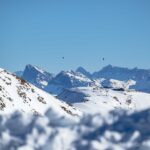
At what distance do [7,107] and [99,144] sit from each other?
64516mm

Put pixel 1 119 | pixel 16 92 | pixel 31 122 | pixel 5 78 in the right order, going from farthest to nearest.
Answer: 1. pixel 5 78
2. pixel 16 92
3. pixel 1 119
4. pixel 31 122

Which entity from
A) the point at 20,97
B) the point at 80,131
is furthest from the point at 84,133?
the point at 20,97

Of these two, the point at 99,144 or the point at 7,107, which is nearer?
the point at 99,144

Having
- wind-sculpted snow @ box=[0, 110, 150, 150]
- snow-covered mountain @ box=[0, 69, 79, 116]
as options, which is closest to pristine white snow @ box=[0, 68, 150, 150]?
wind-sculpted snow @ box=[0, 110, 150, 150]

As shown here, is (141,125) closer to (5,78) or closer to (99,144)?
(99,144)

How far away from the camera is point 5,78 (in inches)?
3450

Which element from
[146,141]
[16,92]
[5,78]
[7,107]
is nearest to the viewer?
[146,141]

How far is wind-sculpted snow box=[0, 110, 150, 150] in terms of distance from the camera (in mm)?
6203

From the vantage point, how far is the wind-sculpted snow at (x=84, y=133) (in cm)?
620

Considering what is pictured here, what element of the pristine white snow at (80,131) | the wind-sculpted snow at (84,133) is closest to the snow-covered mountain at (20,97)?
the pristine white snow at (80,131)

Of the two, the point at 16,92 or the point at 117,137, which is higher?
the point at 16,92

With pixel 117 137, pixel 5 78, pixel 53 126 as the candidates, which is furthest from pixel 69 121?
pixel 5 78

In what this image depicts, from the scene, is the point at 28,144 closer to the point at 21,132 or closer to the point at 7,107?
the point at 21,132

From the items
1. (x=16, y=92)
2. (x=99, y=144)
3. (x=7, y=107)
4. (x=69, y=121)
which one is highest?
(x=16, y=92)
